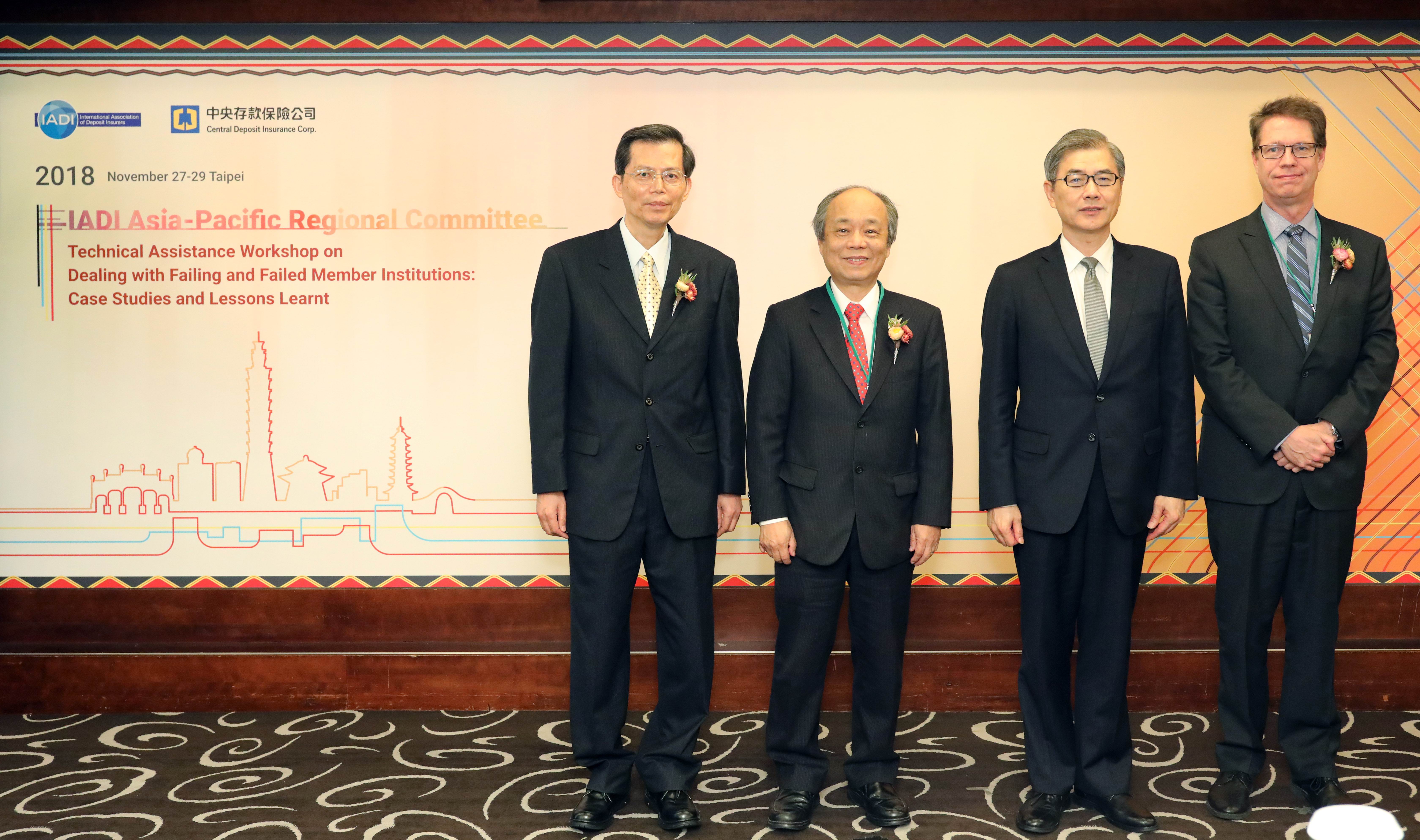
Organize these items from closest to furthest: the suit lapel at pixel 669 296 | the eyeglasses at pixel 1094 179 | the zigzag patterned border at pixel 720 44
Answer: the eyeglasses at pixel 1094 179 → the suit lapel at pixel 669 296 → the zigzag patterned border at pixel 720 44

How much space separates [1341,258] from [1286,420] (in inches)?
20.5

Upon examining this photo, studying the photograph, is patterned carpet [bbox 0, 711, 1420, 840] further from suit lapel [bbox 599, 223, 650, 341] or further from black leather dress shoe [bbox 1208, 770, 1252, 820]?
suit lapel [bbox 599, 223, 650, 341]

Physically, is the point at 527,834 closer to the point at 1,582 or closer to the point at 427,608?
the point at 427,608

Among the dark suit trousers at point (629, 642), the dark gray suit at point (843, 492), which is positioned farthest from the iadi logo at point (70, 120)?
the dark gray suit at point (843, 492)

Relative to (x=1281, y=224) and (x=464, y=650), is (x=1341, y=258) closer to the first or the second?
(x=1281, y=224)

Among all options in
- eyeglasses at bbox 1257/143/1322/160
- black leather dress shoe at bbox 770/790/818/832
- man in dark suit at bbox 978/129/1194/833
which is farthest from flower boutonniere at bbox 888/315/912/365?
black leather dress shoe at bbox 770/790/818/832

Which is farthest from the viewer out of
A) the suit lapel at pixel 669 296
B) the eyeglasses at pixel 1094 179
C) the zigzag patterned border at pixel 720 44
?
the zigzag patterned border at pixel 720 44

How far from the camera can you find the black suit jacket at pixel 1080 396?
2.88m

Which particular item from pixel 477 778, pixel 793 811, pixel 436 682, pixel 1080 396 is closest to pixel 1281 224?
pixel 1080 396

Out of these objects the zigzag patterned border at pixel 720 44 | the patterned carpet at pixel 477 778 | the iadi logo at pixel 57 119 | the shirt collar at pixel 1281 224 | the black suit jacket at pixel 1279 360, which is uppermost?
the zigzag patterned border at pixel 720 44

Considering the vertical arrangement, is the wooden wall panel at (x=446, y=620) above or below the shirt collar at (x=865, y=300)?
below

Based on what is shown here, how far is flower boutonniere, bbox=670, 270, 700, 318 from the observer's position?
9.80 ft

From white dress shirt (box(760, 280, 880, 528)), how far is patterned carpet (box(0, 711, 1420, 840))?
102 cm

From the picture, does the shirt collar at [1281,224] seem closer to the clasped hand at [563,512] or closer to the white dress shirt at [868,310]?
the white dress shirt at [868,310]
